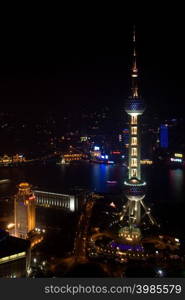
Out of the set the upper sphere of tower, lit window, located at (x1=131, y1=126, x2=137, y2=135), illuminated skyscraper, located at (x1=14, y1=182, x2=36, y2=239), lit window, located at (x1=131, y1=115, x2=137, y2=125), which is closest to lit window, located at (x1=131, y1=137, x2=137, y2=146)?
lit window, located at (x1=131, y1=126, x2=137, y2=135)

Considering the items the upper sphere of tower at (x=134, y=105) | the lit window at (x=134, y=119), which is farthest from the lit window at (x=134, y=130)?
the upper sphere of tower at (x=134, y=105)

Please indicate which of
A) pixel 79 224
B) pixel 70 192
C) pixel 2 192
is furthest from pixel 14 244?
pixel 2 192

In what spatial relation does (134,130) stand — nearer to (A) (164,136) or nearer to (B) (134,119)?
(B) (134,119)

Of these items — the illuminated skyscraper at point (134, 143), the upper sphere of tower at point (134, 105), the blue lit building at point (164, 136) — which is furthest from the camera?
the blue lit building at point (164, 136)

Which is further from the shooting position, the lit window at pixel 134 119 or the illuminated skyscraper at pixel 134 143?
the lit window at pixel 134 119

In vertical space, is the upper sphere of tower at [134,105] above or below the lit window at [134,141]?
above

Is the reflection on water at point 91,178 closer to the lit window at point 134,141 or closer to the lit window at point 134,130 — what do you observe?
the lit window at point 134,141

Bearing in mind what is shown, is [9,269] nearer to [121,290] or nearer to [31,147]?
[121,290]

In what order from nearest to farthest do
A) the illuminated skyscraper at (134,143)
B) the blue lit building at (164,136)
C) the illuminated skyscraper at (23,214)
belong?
the illuminated skyscraper at (23,214) → the illuminated skyscraper at (134,143) → the blue lit building at (164,136)

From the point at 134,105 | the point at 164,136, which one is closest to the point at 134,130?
the point at 134,105
